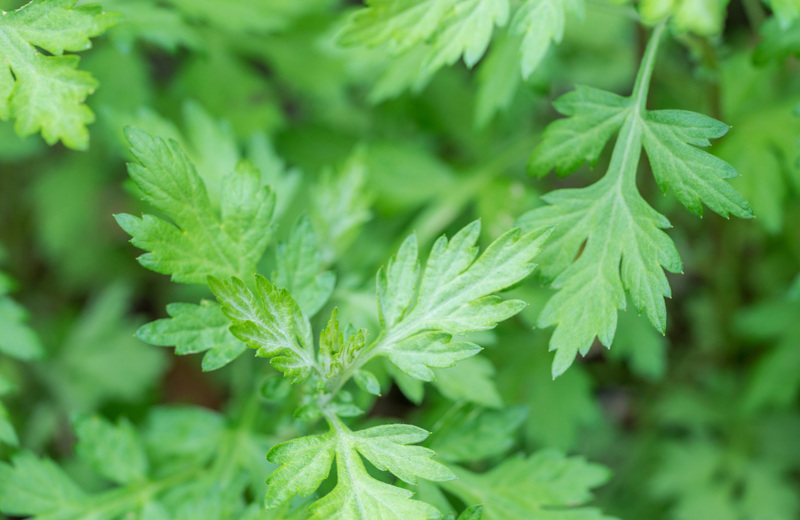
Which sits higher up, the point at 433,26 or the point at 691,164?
the point at 433,26

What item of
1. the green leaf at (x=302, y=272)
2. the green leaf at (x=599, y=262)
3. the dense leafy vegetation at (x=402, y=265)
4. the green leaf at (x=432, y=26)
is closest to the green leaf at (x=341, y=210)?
the dense leafy vegetation at (x=402, y=265)

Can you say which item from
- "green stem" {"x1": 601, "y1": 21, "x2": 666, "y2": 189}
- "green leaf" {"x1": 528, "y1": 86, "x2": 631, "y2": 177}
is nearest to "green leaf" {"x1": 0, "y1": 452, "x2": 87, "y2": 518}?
"green leaf" {"x1": 528, "y1": 86, "x2": 631, "y2": 177}

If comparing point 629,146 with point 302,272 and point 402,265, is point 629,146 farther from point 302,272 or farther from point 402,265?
point 302,272

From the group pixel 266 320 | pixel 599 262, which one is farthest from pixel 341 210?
pixel 599 262

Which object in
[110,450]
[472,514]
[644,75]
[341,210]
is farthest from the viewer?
[341,210]

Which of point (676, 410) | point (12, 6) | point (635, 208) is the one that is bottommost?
point (676, 410)

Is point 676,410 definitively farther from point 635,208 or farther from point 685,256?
point 635,208

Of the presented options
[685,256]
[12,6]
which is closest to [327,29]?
[12,6]
